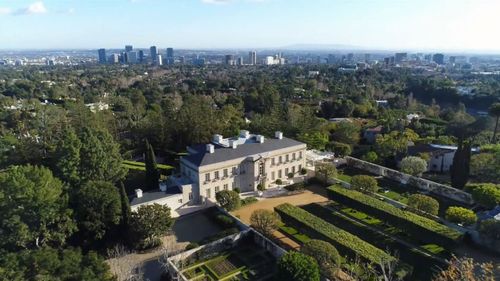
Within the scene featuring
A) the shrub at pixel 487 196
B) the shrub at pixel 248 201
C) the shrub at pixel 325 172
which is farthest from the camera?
the shrub at pixel 325 172

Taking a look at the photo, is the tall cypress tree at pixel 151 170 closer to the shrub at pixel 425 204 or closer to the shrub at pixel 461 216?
the shrub at pixel 425 204

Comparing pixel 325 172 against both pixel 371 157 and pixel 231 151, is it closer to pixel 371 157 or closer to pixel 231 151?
pixel 371 157

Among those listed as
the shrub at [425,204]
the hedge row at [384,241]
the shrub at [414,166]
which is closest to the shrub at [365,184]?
the shrub at [425,204]

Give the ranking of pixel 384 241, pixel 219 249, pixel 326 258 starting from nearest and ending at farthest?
pixel 326 258
pixel 219 249
pixel 384 241

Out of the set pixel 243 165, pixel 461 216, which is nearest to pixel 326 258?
pixel 461 216

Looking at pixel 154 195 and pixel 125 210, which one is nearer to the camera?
pixel 125 210

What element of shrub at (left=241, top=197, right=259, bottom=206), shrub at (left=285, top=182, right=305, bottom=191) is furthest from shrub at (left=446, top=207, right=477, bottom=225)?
shrub at (left=241, top=197, right=259, bottom=206)

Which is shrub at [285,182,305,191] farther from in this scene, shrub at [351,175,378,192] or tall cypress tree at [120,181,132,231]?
tall cypress tree at [120,181,132,231]

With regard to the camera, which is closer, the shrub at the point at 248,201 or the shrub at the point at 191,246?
the shrub at the point at 191,246
